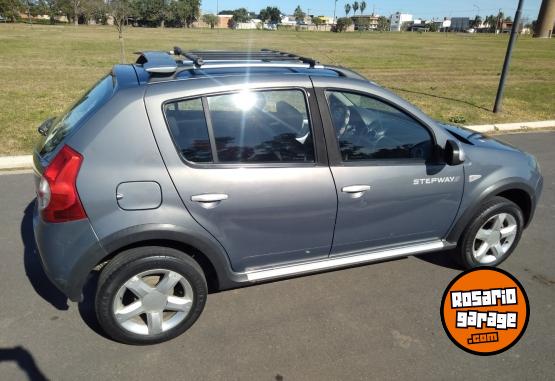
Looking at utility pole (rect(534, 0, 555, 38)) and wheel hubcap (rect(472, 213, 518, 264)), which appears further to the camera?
utility pole (rect(534, 0, 555, 38))

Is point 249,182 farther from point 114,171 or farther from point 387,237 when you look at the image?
point 387,237

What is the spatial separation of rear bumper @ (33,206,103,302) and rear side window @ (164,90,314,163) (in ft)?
2.31

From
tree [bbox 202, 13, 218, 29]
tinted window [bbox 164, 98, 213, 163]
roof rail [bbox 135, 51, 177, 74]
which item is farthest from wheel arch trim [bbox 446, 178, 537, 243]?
A: tree [bbox 202, 13, 218, 29]

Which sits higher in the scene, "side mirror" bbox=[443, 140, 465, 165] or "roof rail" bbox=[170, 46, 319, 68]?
"roof rail" bbox=[170, 46, 319, 68]

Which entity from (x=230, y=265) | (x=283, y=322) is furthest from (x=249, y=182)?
(x=283, y=322)

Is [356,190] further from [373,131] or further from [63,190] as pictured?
[63,190]

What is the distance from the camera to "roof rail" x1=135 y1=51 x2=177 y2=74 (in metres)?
2.60

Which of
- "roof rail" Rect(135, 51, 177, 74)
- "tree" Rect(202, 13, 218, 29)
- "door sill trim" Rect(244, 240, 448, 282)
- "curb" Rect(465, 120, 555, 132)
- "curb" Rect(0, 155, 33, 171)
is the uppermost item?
"tree" Rect(202, 13, 218, 29)

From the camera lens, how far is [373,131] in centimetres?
316

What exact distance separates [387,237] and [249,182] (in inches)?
47.0

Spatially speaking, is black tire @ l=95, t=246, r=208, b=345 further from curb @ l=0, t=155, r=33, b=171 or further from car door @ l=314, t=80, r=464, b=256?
curb @ l=0, t=155, r=33, b=171

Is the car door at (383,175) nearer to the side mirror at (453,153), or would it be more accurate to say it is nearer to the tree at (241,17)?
the side mirror at (453,153)

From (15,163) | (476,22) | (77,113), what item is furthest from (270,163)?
(476,22)

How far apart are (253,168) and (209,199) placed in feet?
1.08
